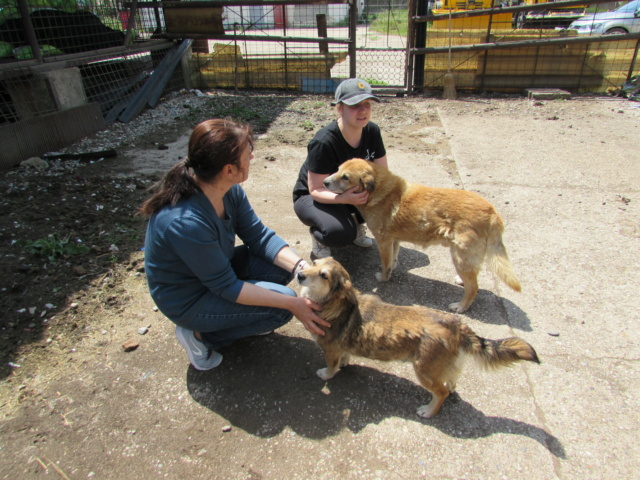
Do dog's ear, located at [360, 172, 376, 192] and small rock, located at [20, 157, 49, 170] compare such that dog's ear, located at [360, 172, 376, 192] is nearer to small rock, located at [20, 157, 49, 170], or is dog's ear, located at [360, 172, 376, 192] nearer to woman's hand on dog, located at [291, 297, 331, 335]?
woman's hand on dog, located at [291, 297, 331, 335]

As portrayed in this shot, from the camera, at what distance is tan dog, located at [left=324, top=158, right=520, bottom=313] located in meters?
3.37

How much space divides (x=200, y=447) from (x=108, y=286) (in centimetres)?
204

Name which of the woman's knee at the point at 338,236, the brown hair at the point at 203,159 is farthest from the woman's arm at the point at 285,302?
the woman's knee at the point at 338,236

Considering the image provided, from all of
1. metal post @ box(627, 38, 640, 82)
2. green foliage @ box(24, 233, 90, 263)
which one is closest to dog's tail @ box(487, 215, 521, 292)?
green foliage @ box(24, 233, 90, 263)

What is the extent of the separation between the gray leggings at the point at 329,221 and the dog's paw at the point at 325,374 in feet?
4.61

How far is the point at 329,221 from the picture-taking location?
396 centimetres

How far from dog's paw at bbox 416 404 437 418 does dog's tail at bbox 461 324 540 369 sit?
1.53 feet

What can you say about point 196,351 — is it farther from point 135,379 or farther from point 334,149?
point 334,149

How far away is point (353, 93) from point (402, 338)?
7.73 feet

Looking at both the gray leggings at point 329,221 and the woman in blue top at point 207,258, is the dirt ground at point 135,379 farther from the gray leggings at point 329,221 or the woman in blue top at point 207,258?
the gray leggings at point 329,221

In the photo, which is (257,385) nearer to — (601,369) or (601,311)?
(601,369)

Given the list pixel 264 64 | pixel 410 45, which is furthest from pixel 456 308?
pixel 264 64

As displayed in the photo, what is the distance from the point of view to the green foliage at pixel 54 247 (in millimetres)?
4039

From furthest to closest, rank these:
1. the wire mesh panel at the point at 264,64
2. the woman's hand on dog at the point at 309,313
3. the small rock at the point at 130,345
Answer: the wire mesh panel at the point at 264,64 → the small rock at the point at 130,345 → the woman's hand on dog at the point at 309,313
